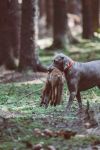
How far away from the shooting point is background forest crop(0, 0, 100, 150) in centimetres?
867

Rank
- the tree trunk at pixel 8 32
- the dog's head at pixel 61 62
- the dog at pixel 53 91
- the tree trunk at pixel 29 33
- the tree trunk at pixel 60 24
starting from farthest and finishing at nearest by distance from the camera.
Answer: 1. the tree trunk at pixel 60 24
2. the tree trunk at pixel 8 32
3. the tree trunk at pixel 29 33
4. the dog at pixel 53 91
5. the dog's head at pixel 61 62

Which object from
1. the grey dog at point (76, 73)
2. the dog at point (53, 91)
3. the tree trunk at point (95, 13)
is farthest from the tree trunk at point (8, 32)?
the tree trunk at point (95, 13)

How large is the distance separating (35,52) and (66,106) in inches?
286

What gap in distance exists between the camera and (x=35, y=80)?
17.6m

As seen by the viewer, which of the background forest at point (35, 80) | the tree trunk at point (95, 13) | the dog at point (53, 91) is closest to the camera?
the background forest at point (35, 80)

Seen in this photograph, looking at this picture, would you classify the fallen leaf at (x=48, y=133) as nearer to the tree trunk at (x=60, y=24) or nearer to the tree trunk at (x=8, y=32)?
the tree trunk at (x=8, y=32)

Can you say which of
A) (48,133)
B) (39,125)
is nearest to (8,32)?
(39,125)

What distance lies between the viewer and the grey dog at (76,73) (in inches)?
445

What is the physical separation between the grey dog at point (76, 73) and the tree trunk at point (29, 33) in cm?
721

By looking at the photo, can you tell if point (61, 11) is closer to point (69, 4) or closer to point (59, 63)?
point (59, 63)

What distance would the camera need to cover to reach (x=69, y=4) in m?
44.2

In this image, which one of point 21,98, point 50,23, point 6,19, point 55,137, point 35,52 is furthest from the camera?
point 50,23

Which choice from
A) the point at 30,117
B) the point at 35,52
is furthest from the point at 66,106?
the point at 35,52

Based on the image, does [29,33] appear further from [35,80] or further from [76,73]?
[76,73]
